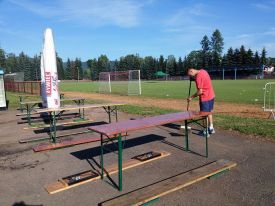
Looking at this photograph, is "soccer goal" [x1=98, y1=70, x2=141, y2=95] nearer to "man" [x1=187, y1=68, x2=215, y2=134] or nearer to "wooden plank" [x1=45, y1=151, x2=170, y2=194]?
"man" [x1=187, y1=68, x2=215, y2=134]

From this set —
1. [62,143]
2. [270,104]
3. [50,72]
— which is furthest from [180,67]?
[62,143]

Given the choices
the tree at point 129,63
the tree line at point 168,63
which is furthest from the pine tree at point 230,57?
the tree at point 129,63

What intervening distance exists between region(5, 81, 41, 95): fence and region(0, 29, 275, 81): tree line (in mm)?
52663

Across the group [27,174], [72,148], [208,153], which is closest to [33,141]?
[72,148]

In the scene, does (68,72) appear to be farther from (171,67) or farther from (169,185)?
(169,185)

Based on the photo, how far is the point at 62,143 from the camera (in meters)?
7.90

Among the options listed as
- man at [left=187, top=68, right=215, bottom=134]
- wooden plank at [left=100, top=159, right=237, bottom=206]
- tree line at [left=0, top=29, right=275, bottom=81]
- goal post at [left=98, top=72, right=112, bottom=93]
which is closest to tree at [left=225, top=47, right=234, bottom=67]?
tree line at [left=0, top=29, right=275, bottom=81]

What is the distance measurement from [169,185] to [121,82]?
29.5 m

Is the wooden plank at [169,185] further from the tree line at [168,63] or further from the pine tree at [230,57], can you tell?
the pine tree at [230,57]

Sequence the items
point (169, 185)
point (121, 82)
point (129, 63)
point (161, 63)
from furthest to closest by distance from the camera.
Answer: point (129, 63), point (161, 63), point (121, 82), point (169, 185)

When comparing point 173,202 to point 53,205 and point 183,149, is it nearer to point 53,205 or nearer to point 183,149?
point 53,205

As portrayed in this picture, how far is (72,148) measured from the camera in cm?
754

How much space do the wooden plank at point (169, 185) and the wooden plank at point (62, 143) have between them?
352cm

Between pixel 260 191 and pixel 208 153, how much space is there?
213 cm
